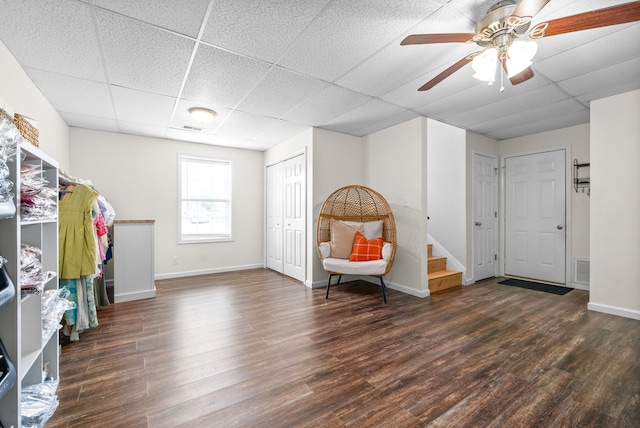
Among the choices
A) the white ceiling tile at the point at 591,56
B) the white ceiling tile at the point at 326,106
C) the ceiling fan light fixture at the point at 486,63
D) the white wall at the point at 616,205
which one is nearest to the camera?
the ceiling fan light fixture at the point at 486,63

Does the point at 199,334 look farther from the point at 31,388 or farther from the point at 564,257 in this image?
the point at 564,257

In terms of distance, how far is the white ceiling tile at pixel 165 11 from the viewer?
5.32 feet

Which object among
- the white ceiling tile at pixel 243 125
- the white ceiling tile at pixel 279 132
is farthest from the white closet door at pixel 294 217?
the white ceiling tile at pixel 243 125

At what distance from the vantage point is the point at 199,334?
2.46 m

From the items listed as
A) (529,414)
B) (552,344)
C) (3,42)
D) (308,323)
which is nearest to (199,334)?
(308,323)

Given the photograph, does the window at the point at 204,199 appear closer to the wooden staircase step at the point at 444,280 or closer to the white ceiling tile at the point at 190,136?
the white ceiling tile at the point at 190,136

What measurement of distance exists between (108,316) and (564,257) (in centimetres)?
592

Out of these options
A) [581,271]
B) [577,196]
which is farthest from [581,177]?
[581,271]

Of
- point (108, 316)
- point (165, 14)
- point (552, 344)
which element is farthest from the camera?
point (108, 316)

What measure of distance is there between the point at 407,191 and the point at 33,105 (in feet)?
13.7

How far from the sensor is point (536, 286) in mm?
4023

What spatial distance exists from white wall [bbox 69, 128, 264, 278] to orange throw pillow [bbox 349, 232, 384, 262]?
2.42m

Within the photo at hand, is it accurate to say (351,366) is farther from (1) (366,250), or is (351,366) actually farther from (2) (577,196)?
(2) (577,196)

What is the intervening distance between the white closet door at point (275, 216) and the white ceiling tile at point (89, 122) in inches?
95.7
